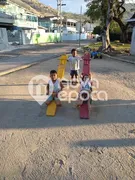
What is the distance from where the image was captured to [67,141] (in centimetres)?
343

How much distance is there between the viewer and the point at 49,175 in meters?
2.64

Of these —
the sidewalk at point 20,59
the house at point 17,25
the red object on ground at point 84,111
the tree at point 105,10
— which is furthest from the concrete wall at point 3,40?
the red object on ground at point 84,111

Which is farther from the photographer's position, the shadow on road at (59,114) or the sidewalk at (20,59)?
the sidewalk at (20,59)

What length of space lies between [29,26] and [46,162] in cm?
3472

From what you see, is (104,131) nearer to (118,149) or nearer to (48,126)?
(118,149)

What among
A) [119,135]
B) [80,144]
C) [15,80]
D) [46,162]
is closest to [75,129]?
[80,144]

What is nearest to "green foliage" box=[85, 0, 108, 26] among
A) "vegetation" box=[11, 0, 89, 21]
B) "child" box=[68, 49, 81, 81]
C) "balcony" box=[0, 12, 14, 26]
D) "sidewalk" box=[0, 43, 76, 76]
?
"vegetation" box=[11, 0, 89, 21]

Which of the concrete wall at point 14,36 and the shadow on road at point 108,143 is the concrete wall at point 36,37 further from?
the shadow on road at point 108,143

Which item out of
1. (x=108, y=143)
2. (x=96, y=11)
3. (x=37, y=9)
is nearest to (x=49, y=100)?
(x=108, y=143)

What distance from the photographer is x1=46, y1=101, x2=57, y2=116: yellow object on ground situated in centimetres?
447

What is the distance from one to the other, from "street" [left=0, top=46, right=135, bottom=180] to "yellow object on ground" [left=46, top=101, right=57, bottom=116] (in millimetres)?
105

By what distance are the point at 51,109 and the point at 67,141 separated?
1294 millimetres

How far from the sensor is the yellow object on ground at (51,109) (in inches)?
176

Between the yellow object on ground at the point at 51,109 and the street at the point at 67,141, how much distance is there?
4.1 inches
